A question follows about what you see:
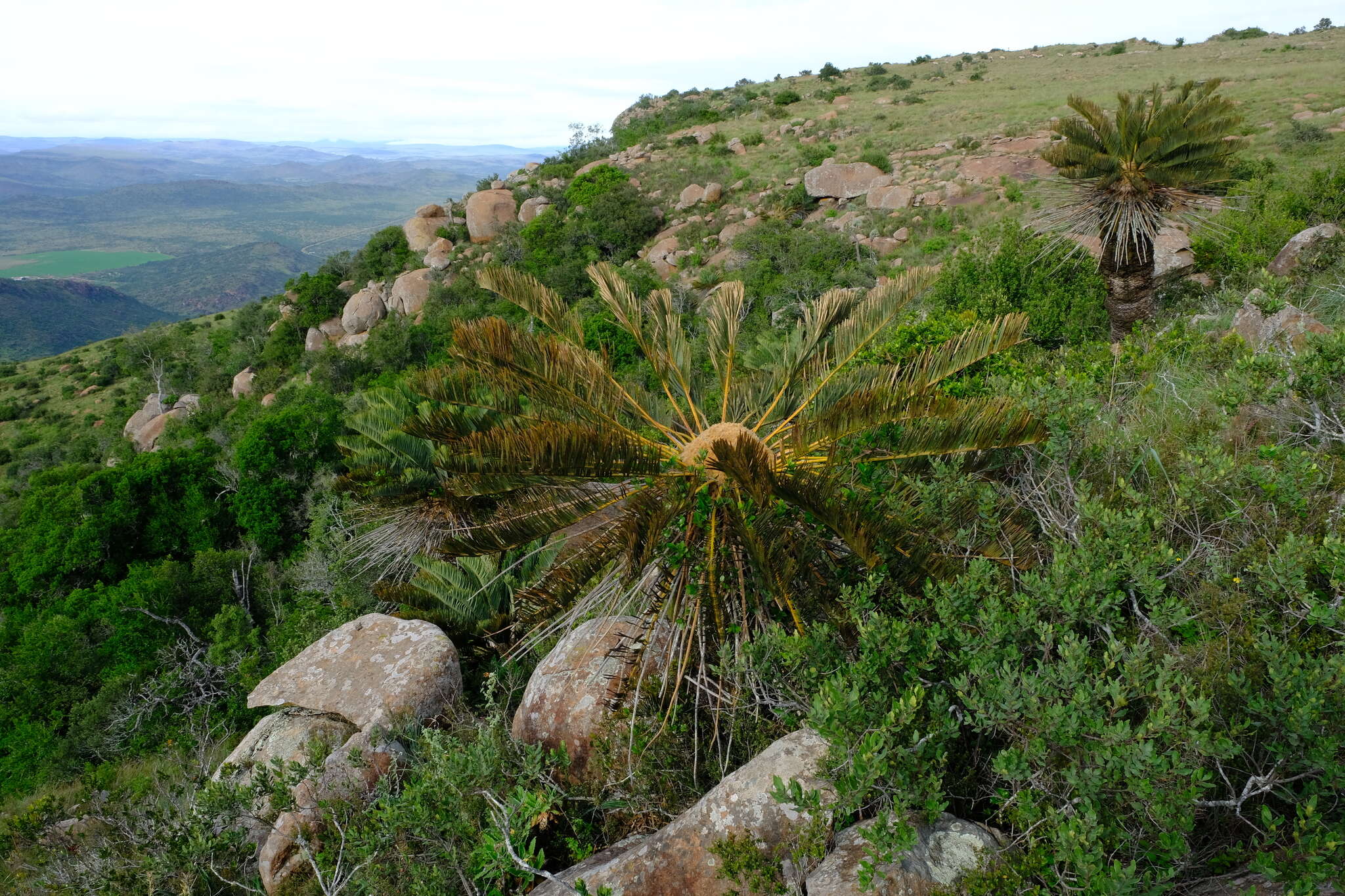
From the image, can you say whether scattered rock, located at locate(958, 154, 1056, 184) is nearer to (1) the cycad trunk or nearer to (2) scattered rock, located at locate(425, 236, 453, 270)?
(1) the cycad trunk

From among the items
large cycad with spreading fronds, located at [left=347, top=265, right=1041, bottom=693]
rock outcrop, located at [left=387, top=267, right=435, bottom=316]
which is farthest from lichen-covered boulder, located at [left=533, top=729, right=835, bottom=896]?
rock outcrop, located at [left=387, top=267, right=435, bottom=316]

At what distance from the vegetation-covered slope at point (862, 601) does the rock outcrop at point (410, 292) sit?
19.2 metres

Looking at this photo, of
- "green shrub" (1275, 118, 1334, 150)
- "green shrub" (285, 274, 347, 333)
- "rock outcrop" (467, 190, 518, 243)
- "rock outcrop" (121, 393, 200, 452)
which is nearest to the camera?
"green shrub" (1275, 118, 1334, 150)

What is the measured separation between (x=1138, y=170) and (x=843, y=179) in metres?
16.3

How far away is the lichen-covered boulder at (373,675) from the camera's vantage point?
21.6 ft

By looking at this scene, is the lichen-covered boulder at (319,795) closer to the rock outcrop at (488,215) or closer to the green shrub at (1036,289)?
the green shrub at (1036,289)

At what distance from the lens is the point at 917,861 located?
2.89 metres

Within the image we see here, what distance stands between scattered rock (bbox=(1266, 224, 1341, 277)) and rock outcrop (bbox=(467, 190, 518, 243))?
93.7 feet

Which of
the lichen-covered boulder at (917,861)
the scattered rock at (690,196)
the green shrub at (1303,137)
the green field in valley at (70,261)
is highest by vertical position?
the green field in valley at (70,261)

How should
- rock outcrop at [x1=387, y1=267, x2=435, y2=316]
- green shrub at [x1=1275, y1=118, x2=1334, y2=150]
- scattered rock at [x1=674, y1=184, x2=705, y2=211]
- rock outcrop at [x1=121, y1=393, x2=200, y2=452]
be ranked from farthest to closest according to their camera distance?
rock outcrop at [x1=387, y1=267, x2=435, y2=316], rock outcrop at [x1=121, y1=393, x2=200, y2=452], scattered rock at [x1=674, y1=184, x2=705, y2=211], green shrub at [x1=1275, y1=118, x2=1334, y2=150]

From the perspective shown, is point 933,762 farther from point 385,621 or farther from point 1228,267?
point 1228,267

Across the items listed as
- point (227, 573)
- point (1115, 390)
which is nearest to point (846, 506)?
point (1115, 390)

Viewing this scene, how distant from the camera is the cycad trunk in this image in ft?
31.3

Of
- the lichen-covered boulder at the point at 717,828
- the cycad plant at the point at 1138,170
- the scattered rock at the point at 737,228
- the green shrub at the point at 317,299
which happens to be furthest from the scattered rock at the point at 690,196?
the lichen-covered boulder at the point at 717,828
